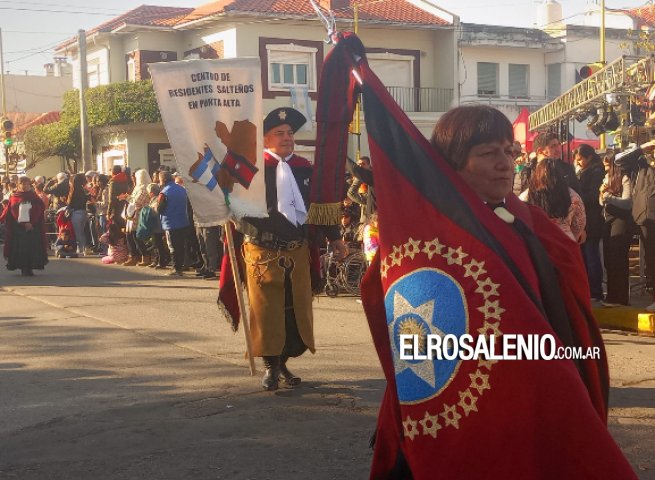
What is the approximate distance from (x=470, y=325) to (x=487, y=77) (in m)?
40.7

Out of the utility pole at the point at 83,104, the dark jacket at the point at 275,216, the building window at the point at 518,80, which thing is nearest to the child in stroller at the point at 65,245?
the utility pole at the point at 83,104

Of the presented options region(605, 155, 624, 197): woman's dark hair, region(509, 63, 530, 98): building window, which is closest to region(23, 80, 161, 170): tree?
region(509, 63, 530, 98): building window

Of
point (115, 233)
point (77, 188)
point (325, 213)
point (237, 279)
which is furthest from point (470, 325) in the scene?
point (77, 188)

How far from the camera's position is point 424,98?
40.1 m

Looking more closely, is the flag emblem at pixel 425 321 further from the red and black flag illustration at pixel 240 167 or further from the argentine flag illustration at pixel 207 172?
the argentine flag illustration at pixel 207 172

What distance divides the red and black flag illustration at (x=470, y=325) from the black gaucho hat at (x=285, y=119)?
13.6 ft

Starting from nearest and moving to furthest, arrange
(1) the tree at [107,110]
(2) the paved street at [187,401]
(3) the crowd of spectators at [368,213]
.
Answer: (2) the paved street at [187,401] → (3) the crowd of spectators at [368,213] → (1) the tree at [107,110]

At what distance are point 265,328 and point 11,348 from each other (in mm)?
3559

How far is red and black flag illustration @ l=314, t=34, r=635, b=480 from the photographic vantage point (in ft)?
9.16

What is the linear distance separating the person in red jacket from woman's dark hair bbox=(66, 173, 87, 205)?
385cm

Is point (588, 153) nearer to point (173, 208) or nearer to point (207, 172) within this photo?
point (207, 172)

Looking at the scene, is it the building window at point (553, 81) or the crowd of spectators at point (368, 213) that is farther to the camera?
the building window at point (553, 81)

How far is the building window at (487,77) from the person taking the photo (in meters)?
42.3

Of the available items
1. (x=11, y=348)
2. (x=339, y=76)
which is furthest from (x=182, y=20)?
(x=339, y=76)
